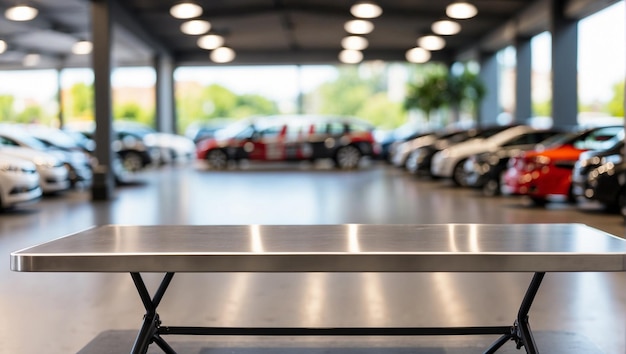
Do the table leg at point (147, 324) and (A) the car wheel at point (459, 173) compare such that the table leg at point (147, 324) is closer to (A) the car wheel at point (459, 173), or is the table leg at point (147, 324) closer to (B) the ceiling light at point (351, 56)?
(A) the car wheel at point (459, 173)

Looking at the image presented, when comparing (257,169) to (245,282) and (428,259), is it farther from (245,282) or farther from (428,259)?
(428,259)

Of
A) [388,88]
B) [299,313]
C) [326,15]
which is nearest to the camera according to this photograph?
[299,313]

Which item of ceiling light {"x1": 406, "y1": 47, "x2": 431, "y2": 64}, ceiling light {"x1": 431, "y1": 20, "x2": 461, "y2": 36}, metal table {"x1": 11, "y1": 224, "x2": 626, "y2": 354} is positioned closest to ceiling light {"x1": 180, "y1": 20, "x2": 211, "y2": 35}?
ceiling light {"x1": 431, "y1": 20, "x2": 461, "y2": 36}

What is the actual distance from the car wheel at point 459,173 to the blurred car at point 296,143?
6.98 metres

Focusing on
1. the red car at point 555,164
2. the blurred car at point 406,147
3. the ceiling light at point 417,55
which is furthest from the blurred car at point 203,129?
the red car at point 555,164

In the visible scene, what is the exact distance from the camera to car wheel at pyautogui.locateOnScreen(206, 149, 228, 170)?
22766 millimetres

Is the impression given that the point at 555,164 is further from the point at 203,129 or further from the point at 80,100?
the point at 80,100

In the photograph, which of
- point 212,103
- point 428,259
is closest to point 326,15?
point 212,103

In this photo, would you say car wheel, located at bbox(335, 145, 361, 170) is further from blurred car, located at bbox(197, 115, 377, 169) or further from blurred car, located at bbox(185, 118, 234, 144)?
blurred car, located at bbox(185, 118, 234, 144)

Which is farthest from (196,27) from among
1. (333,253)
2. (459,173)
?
(333,253)

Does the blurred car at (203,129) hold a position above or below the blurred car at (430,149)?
above

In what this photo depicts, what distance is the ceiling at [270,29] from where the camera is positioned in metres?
17.5

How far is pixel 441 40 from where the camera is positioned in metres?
24.0

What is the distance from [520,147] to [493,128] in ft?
8.15
